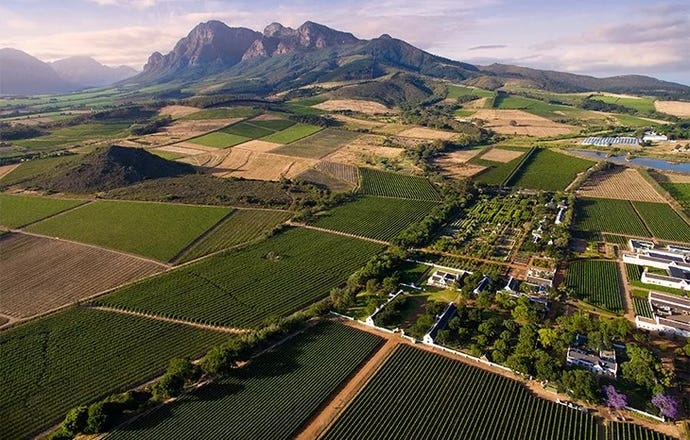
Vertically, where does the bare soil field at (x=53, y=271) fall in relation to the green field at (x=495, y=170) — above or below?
below

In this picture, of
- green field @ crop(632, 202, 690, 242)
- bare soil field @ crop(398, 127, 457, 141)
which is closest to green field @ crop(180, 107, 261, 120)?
bare soil field @ crop(398, 127, 457, 141)

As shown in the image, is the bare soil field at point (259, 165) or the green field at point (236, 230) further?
the bare soil field at point (259, 165)

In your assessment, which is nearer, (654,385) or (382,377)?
(654,385)

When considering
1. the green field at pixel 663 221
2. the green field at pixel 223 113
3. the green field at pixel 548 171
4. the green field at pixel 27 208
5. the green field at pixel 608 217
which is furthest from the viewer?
the green field at pixel 223 113

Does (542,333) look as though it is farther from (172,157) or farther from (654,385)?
(172,157)

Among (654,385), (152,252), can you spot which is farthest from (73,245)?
(654,385)

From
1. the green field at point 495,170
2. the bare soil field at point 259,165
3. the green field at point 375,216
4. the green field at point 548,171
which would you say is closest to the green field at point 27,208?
the bare soil field at point 259,165

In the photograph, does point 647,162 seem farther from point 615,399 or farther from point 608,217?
point 615,399

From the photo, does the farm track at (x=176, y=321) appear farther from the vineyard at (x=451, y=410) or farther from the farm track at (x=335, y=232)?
the farm track at (x=335, y=232)
